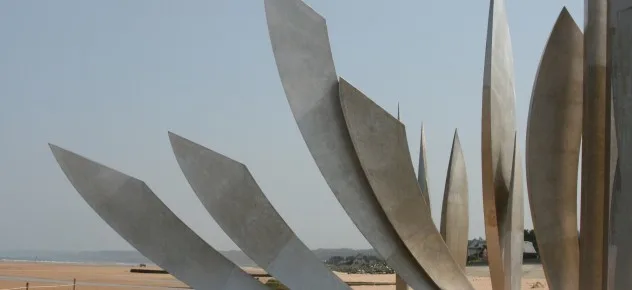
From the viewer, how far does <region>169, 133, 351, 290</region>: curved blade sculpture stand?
7117 mm

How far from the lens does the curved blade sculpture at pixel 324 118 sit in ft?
22.6

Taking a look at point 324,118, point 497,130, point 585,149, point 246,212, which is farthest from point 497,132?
point 246,212

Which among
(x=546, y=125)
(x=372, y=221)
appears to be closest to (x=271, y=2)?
(x=372, y=221)

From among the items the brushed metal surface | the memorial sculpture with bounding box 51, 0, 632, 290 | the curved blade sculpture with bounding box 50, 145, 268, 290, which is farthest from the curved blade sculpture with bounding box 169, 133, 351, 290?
the brushed metal surface

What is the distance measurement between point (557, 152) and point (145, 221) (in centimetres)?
403

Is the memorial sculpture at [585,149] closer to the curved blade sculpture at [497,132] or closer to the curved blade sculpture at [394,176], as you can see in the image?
the curved blade sculpture at [497,132]

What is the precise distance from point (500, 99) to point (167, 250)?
12.3 ft

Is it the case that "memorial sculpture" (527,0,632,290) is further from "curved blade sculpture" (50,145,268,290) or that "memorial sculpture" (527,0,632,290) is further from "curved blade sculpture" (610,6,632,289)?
"curved blade sculpture" (50,145,268,290)

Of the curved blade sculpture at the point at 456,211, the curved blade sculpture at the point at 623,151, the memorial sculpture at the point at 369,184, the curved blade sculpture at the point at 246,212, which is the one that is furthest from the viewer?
the curved blade sculpture at the point at 456,211

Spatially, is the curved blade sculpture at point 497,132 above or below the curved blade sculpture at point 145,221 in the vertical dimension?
above

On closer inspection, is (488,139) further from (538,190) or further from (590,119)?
(590,119)

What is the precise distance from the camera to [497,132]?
7.74 meters

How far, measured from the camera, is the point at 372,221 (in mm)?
6902

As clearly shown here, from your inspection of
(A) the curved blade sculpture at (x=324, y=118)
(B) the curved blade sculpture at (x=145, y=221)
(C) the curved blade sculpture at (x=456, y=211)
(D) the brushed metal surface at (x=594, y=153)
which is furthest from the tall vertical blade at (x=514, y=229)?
(B) the curved blade sculpture at (x=145, y=221)
